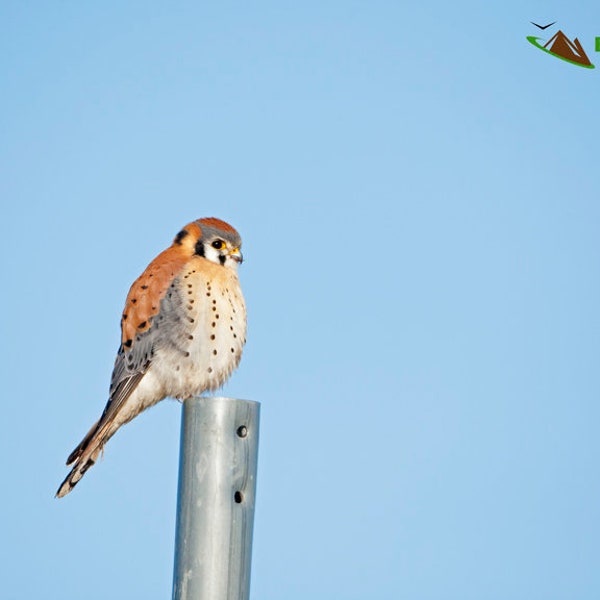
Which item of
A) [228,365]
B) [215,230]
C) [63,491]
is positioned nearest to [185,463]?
[63,491]

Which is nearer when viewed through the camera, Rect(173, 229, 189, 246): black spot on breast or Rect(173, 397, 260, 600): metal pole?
Rect(173, 397, 260, 600): metal pole

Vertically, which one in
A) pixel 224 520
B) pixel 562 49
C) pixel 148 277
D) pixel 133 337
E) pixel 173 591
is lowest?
pixel 173 591

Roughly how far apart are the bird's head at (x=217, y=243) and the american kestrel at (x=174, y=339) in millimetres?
210

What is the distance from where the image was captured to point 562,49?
11.6 meters

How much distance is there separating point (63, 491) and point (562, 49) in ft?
25.0

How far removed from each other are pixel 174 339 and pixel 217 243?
0.89 meters

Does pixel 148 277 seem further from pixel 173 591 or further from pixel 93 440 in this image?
pixel 173 591

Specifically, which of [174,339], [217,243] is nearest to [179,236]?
[217,243]

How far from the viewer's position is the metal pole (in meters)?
4.78

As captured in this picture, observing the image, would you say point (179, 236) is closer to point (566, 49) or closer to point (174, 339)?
point (174, 339)

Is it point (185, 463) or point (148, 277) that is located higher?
point (148, 277)

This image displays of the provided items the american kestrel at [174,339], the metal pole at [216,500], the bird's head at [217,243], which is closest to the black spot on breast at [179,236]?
the bird's head at [217,243]

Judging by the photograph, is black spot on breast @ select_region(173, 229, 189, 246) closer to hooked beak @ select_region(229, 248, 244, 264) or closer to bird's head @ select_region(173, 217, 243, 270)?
bird's head @ select_region(173, 217, 243, 270)

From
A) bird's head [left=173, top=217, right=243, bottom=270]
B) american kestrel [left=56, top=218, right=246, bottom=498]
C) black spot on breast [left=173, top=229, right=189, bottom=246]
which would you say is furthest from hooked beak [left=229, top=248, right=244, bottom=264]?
black spot on breast [left=173, top=229, right=189, bottom=246]
